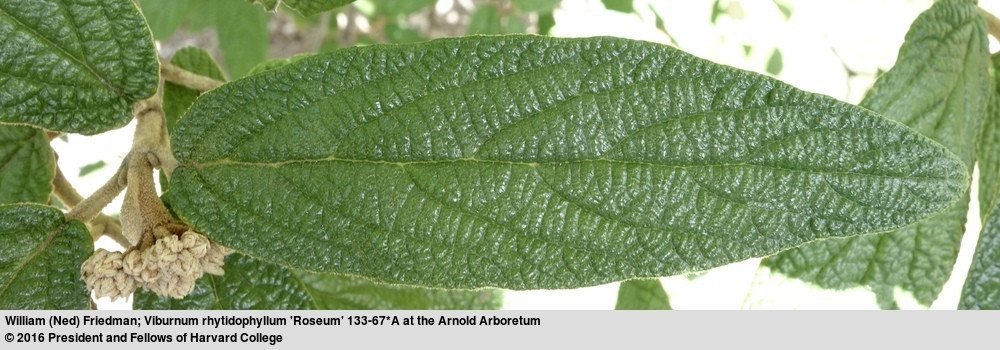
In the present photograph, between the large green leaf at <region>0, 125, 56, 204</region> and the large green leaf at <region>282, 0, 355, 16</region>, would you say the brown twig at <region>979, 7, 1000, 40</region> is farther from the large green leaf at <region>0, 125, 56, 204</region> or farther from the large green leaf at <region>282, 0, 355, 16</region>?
the large green leaf at <region>0, 125, 56, 204</region>

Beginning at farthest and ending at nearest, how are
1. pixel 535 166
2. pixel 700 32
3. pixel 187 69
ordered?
1. pixel 700 32
2. pixel 187 69
3. pixel 535 166

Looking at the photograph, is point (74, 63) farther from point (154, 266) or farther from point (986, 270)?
point (986, 270)

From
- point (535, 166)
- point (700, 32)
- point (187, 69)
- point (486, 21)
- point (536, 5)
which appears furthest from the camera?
point (486, 21)

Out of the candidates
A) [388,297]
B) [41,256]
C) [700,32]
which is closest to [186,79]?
[41,256]

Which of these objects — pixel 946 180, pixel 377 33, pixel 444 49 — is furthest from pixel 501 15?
pixel 946 180

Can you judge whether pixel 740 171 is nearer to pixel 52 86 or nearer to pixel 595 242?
pixel 595 242

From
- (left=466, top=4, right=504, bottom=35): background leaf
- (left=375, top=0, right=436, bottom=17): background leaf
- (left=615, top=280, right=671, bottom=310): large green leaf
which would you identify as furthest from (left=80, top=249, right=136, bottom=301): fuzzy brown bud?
(left=466, top=4, right=504, bottom=35): background leaf

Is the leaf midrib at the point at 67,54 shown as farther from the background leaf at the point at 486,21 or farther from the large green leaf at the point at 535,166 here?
the background leaf at the point at 486,21
